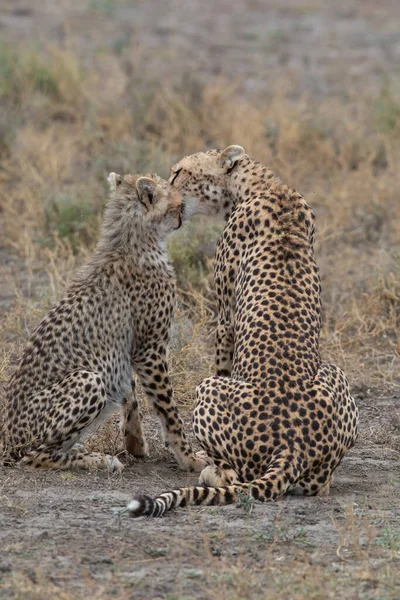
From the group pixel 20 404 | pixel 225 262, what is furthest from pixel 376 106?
pixel 20 404

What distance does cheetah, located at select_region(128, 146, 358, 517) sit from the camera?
5320 millimetres

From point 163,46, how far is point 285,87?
2797 millimetres

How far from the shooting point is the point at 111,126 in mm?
12180

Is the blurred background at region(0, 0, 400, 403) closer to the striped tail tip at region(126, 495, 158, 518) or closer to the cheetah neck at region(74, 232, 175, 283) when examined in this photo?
the cheetah neck at region(74, 232, 175, 283)

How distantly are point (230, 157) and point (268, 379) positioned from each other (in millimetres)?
1502

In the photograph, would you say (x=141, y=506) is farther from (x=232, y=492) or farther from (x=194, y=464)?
(x=194, y=464)

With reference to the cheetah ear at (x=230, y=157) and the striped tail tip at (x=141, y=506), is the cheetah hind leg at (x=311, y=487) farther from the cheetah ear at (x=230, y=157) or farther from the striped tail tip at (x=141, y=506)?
the cheetah ear at (x=230, y=157)

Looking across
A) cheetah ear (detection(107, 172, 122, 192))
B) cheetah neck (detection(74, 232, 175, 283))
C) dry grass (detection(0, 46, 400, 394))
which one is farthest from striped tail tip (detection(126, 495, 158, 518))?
dry grass (detection(0, 46, 400, 394))

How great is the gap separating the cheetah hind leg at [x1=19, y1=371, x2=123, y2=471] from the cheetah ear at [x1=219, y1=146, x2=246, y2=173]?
1.39m

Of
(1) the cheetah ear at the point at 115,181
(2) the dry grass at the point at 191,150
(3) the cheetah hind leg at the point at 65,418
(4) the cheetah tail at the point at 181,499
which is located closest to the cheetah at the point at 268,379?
(4) the cheetah tail at the point at 181,499

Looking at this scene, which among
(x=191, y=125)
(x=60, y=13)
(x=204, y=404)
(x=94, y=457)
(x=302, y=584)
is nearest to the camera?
(x=302, y=584)

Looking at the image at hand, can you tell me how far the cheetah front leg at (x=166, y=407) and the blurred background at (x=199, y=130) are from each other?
1.05 m

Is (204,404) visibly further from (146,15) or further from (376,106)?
(146,15)

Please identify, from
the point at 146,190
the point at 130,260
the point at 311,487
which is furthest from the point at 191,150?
the point at 311,487
